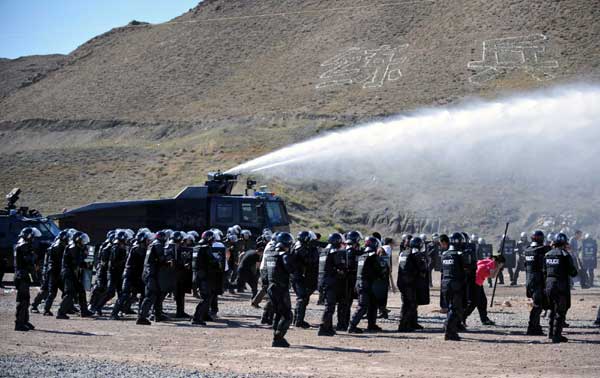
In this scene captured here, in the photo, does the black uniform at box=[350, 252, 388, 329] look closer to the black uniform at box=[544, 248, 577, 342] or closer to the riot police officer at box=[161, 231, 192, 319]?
the black uniform at box=[544, 248, 577, 342]

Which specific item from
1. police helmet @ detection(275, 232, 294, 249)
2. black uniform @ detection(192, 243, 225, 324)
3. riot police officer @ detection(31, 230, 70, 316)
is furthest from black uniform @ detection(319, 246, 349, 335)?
riot police officer @ detection(31, 230, 70, 316)

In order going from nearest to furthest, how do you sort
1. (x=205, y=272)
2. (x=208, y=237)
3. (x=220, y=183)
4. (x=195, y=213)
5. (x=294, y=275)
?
(x=294, y=275) < (x=205, y=272) < (x=208, y=237) < (x=195, y=213) < (x=220, y=183)

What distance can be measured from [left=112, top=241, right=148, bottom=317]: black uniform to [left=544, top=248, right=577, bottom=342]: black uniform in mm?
9257

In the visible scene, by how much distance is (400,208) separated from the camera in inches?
2202

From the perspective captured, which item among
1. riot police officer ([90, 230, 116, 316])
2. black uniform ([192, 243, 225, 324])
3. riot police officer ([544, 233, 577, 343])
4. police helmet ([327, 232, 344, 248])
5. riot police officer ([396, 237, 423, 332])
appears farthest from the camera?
riot police officer ([90, 230, 116, 316])

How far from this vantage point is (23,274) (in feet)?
59.8

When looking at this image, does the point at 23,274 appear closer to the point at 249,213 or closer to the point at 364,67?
the point at 249,213

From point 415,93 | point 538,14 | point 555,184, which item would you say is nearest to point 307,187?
point 555,184

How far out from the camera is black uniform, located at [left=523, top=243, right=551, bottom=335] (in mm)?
18078

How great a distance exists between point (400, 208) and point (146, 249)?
35527 mm

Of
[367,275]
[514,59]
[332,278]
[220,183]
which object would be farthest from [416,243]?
[514,59]

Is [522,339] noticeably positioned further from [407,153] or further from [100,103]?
[100,103]

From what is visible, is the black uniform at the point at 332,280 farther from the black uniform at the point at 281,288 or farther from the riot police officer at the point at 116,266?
the riot police officer at the point at 116,266

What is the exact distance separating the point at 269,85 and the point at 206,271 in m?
67.7
